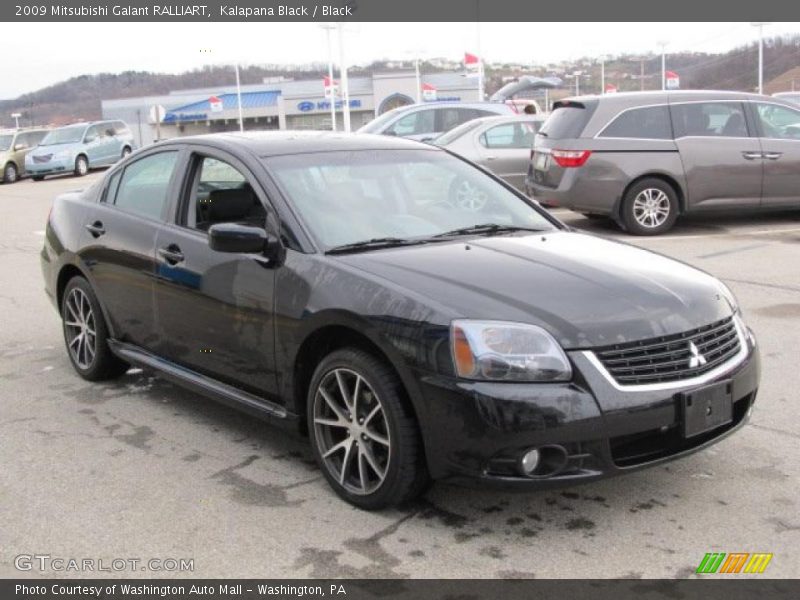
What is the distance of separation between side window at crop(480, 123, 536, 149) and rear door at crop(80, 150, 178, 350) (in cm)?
888

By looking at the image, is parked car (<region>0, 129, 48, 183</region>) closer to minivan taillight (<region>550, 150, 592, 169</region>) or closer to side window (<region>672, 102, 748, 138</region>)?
minivan taillight (<region>550, 150, 592, 169</region>)

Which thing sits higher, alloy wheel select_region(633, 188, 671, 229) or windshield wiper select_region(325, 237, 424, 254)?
windshield wiper select_region(325, 237, 424, 254)

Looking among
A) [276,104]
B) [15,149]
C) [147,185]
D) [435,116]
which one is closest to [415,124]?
[435,116]

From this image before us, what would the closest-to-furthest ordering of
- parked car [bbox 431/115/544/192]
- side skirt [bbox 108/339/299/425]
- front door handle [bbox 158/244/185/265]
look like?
side skirt [bbox 108/339/299/425], front door handle [bbox 158/244/185/265], parked car [bbox 431/115/544/192]

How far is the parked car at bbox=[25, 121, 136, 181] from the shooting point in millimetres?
29422

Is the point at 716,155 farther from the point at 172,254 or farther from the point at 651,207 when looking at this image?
the point at 172,254

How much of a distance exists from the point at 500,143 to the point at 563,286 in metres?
10.6

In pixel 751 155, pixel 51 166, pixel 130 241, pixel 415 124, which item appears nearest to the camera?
pixel 130 241

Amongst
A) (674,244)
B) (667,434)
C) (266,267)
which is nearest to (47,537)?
(266,267)

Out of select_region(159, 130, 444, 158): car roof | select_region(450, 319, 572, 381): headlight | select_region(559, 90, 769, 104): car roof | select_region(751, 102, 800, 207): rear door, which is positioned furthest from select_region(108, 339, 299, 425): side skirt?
select_region(751, 102, 800, 207): rear door

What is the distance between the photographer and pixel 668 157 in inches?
441

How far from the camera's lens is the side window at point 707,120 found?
11336 mm

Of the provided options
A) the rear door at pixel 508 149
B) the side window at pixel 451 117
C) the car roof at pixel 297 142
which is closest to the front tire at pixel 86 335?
the car roof at pixel 297 142

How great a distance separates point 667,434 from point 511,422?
2.16 ft
